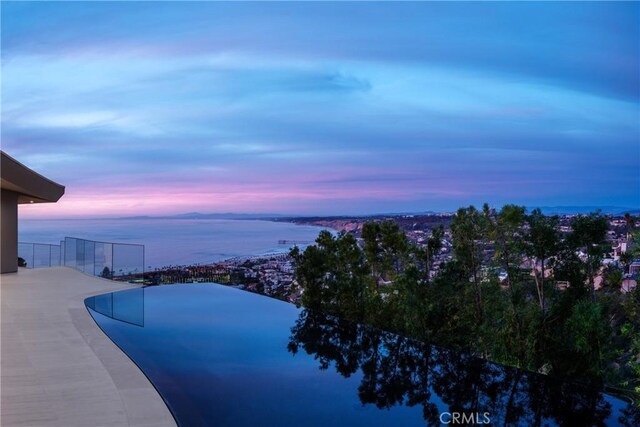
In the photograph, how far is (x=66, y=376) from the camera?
5.10m

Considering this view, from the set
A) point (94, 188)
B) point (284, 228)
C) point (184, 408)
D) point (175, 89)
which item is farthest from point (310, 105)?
point (284, 228)

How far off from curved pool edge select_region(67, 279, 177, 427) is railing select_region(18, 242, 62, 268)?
10.5 meters

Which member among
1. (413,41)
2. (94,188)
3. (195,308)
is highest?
(413,41)

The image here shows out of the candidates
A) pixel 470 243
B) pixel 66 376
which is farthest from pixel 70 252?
pixel 470 243

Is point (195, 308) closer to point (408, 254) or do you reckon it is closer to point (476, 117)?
point (408, 254)

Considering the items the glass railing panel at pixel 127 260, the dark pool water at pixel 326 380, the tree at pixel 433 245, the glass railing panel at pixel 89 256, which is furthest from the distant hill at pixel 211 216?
the dark pool water at pixel 326 380

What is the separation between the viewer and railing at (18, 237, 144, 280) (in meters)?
13.8

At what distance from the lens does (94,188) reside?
26.4 meters

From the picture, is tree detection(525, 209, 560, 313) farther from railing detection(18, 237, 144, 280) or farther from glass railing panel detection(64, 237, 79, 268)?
glass railing panel detection(64, 237, 79, 268)

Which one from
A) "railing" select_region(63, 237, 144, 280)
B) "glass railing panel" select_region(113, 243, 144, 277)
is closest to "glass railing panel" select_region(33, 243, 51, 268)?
"railing" select_region(63, 237, 144, 280)

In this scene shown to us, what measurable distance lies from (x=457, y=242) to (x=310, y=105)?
846 centimetres

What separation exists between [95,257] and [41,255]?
4.04 metres

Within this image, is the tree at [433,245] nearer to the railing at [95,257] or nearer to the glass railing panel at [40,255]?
the railing at [95,257]

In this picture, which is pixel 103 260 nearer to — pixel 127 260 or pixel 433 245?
pixel 127 260
